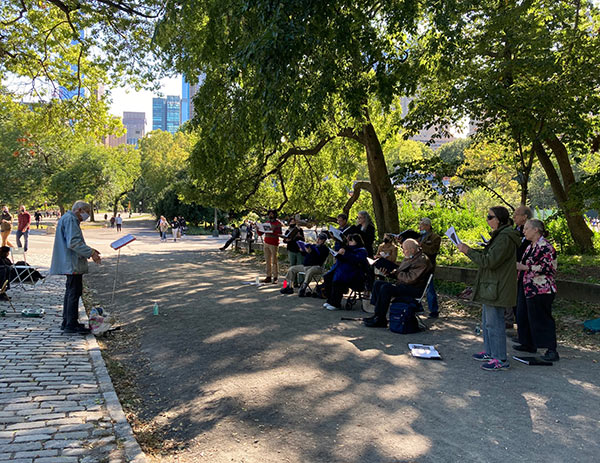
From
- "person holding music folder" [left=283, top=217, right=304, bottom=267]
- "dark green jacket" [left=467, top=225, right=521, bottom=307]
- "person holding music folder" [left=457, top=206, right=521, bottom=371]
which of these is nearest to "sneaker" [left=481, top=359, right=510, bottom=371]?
"person holding music folder" [left=457, top=206, right=521, bottom=371]

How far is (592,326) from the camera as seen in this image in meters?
7.58

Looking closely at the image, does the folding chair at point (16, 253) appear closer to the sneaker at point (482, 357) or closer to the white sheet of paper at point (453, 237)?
the white sheet of paper at point (453, 237)

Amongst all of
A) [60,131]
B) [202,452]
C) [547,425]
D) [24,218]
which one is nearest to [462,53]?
[547,425]

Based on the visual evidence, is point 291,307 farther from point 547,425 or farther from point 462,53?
point 462,53

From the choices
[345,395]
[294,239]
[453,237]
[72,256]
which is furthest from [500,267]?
[294,239]

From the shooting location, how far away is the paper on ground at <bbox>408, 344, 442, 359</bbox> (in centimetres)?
623

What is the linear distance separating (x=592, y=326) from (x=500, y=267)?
115 inches

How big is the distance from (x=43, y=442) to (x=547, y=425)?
4.30 m

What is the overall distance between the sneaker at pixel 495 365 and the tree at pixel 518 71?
5.25m

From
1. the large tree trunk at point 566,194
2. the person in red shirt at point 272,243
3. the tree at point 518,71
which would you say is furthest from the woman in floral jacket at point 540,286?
the large tree trunk at point 566,194

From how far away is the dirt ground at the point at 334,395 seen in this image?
3.87m

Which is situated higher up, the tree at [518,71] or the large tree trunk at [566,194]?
the tree at [518,71]

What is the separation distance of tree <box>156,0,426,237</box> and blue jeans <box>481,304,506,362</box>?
3706 millimetres

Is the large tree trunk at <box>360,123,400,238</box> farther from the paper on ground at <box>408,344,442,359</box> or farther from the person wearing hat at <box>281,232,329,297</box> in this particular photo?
the paper on ground at <box>408,344,442,359</box>
